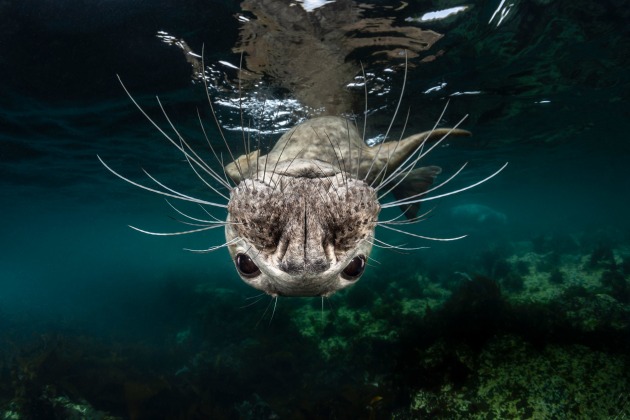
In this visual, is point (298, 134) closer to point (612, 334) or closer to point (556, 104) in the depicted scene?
point (612, 334)

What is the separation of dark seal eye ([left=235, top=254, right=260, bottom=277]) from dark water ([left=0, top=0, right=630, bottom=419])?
0.62m

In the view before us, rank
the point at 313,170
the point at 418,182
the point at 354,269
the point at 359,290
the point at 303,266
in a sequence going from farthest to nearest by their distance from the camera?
the point at 359,290
the point at 418,182
the point at 313,170
the point at 354,269
the point at 303,266

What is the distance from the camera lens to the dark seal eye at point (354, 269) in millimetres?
2366

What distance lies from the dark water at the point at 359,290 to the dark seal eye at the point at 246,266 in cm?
62

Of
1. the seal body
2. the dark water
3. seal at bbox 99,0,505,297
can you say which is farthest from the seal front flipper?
the seal body

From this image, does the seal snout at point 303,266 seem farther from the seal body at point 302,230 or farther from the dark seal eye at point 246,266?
the dark seal eye at point 246,266

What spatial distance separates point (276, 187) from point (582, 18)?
28.3ft

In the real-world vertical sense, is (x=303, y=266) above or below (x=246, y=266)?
above

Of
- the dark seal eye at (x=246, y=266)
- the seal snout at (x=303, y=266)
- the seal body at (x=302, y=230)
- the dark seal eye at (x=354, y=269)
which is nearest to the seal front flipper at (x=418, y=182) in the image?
the dark seal eye at (x=354, y=269)

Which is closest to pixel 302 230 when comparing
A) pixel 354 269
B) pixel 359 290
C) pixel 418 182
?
pixel 354 269

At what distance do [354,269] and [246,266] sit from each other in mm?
763

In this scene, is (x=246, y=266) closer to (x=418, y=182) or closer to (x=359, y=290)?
(x=418, y=182)

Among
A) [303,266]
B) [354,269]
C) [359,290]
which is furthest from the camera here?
[359,290]

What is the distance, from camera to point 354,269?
2.39 metres
